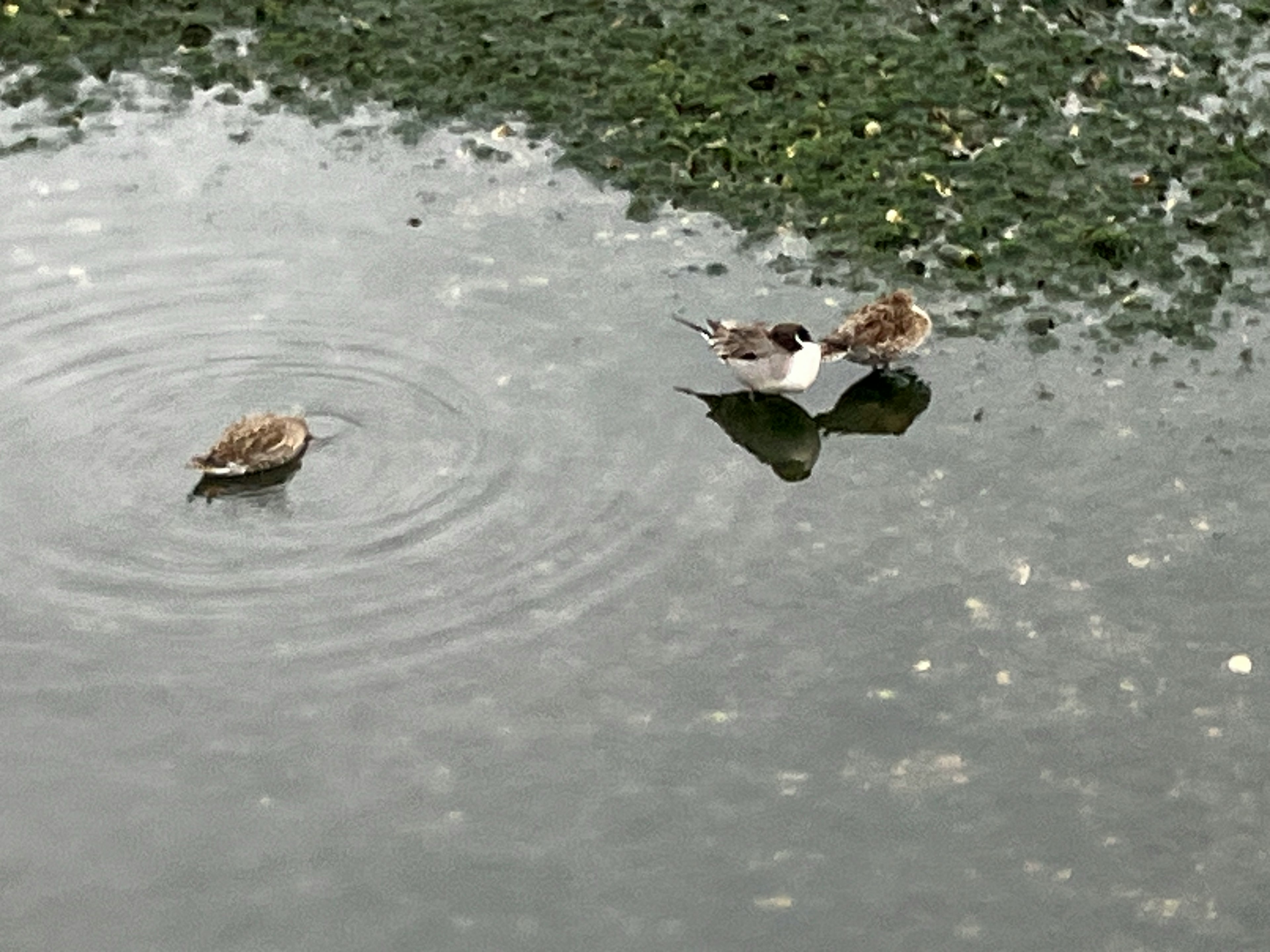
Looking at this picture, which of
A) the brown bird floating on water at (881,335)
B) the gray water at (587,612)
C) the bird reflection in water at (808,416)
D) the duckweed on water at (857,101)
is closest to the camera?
the gray water at (587,612)

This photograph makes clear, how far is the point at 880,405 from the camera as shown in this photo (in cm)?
1266

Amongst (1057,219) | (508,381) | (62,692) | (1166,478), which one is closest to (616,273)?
(508,381)

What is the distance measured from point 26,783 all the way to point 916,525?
4.97 metres

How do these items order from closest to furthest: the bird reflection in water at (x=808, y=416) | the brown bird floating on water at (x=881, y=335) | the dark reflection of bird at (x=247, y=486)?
the dark reflection of bird at (x=247, y=486)
the bird reflection in water at (x=808, y=416)
the brown bird floating on water at (x=881, y=335)

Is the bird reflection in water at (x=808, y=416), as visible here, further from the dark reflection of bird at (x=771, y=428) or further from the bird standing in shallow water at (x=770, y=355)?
the bird standing in shallow water at (x=770, y=355)

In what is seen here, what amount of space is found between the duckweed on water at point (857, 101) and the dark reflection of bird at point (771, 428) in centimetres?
147

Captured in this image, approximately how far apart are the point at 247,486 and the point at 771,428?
327cm

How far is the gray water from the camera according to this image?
→ 8711mm

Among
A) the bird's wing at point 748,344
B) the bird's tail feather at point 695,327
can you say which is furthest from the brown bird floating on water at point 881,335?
the bird's tail feather at point 695,327

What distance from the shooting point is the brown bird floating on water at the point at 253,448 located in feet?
36.9

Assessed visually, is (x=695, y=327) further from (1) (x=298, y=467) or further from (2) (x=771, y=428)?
(1) (x=298, y=467)

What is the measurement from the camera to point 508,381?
12.5 metres

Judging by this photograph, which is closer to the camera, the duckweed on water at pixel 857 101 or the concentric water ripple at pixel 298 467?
the concentric water ripple at pixel 298 467

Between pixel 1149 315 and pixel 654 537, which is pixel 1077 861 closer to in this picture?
pixel 654 537
